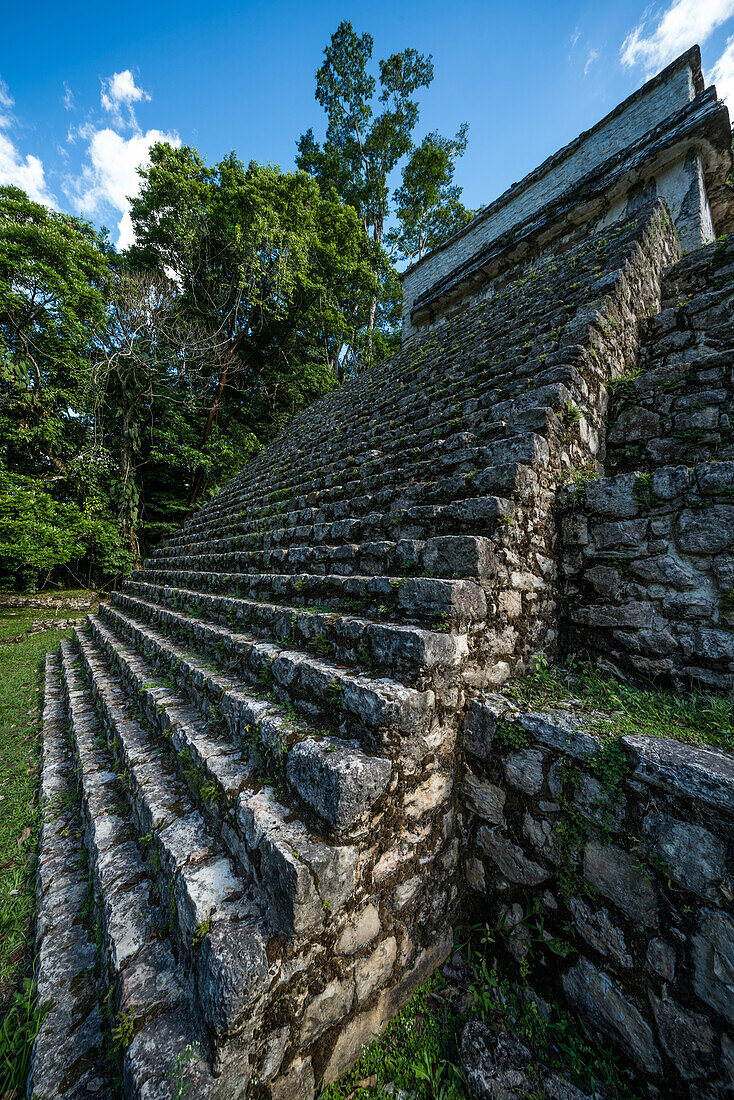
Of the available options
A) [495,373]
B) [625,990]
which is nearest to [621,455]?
[495,373]

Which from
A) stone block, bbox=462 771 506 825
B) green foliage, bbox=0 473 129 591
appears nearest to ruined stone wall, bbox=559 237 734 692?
stone block, bbox=462 771 506 825

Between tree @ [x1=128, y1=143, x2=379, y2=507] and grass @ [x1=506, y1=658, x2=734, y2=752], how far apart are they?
11752 mm

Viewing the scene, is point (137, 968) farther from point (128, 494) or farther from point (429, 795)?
point (128, 494)

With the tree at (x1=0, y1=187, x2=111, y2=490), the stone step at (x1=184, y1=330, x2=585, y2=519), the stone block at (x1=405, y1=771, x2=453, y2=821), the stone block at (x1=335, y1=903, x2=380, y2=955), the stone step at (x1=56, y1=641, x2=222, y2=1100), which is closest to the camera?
the stone step at (x1=56, y1=641, x2=222, y2=1100)

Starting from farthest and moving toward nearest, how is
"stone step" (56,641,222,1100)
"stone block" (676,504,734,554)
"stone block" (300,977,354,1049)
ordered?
"stone block" (676,504,734,554), "stone block" (300,977,354,1049), "stone step" (56,641,222,1100)

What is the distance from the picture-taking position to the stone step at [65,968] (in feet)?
3.66

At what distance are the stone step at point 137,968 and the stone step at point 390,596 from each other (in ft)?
4.83

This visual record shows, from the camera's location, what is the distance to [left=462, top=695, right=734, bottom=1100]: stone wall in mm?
1178

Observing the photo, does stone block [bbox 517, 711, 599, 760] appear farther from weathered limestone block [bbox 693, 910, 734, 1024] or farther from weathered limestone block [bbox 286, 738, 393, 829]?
weathered limestone block [bbox 286, 738, 393, 829]

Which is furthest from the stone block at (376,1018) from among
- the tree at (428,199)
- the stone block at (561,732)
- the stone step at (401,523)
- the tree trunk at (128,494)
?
the tree at (428,199)

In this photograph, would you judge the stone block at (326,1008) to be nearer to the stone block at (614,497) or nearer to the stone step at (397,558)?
the stone step at (397,558)

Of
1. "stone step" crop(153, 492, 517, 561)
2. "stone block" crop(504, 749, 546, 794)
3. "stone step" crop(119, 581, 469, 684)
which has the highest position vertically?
"stone step" crop(153, 492, 517, 561)

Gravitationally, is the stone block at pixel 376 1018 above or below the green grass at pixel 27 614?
below

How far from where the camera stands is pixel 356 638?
189 cm
